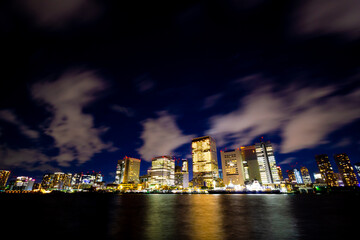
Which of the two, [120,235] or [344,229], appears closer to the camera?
[120,235]

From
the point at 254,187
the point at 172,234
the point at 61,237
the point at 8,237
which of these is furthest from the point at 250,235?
the point at 254,187

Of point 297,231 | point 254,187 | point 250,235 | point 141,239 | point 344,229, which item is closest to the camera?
point 141,239

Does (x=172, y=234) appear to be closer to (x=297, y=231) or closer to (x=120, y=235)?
(x=120, y=235)

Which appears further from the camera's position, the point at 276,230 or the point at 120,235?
Answer: the point at 276,230

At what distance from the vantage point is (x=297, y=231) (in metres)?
21.0

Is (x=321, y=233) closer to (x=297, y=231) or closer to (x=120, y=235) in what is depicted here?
(x=297, y=231)

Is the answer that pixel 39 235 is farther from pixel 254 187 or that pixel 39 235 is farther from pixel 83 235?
pixel 254 187

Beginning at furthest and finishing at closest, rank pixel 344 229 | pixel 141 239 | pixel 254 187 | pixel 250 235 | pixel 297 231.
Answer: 1. pixel 254 187
2. pixel 344 229
3. pixel 297 231
4. pixel 250 235
5. pixel 141 239

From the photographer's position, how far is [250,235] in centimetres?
1916

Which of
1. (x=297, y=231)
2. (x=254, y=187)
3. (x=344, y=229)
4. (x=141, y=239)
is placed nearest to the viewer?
(x=141, y=239)

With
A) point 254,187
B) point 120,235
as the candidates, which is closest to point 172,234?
point 120,235

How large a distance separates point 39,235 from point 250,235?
24575mm

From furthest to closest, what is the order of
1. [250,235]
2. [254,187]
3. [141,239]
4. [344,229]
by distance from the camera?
[254,187], [344,229], [250,235], [141,239]

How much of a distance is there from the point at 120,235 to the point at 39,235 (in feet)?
32.6
